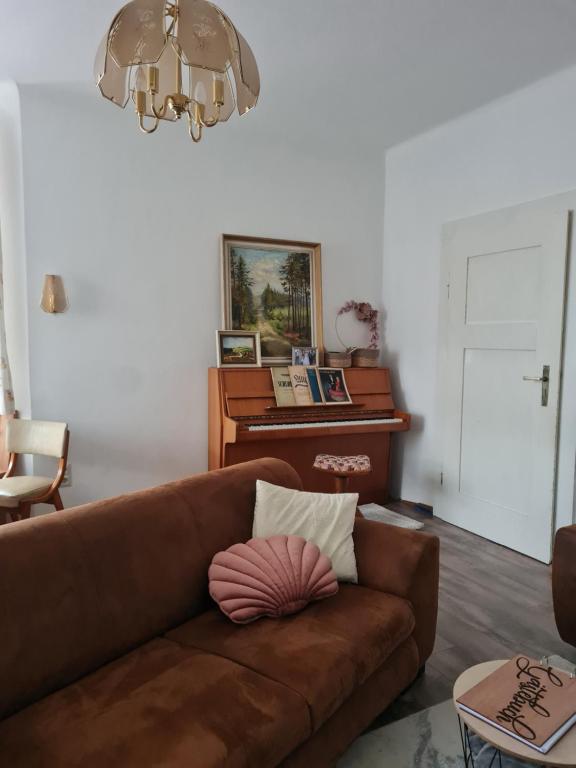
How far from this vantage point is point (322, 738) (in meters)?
1.43

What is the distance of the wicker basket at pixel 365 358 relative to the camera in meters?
4.12

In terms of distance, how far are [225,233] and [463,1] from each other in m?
2.04

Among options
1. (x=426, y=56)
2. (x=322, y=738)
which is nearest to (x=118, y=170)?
(x=426, y=56)

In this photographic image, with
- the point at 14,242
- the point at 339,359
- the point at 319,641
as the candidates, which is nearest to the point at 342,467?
the point at 339,359

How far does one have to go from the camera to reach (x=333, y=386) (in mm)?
3936

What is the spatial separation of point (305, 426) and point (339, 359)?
0.71m

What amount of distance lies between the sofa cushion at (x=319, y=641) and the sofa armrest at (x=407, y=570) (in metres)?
0.07

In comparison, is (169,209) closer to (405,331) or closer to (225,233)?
(225,233)

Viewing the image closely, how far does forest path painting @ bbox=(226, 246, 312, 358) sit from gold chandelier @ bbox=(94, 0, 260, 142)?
6.43ft

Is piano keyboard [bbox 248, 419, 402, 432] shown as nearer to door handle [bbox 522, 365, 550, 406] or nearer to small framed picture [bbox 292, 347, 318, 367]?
small framed picture [bbox 292, 347, 318, 367]

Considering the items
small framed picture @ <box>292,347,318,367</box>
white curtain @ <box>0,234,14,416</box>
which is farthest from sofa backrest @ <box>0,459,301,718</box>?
small framed picture @ <box>292,347,318,367</box>

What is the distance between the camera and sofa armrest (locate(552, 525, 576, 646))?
2094 millimetres

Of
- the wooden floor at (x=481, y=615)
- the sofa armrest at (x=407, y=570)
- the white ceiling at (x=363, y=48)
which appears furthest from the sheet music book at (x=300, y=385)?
the sofa armrest at (x=407, y=570)

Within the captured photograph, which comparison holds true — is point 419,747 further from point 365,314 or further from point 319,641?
point 365,314
